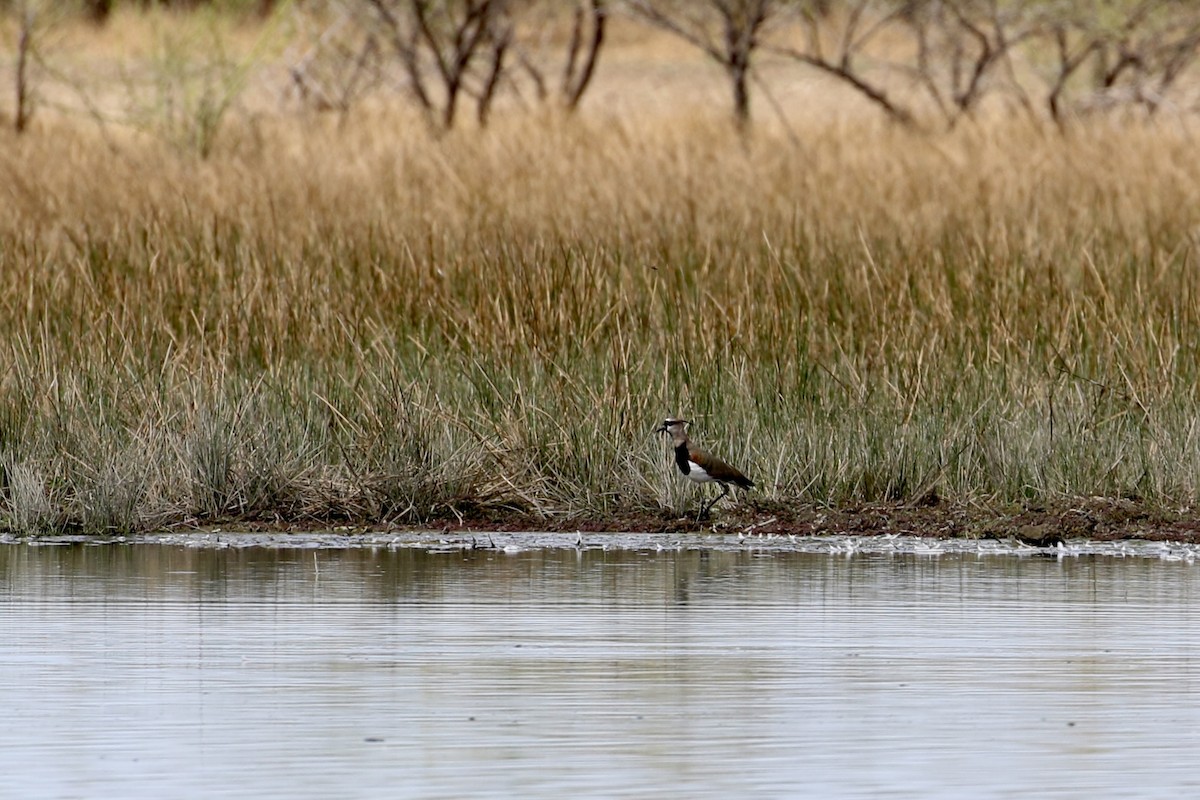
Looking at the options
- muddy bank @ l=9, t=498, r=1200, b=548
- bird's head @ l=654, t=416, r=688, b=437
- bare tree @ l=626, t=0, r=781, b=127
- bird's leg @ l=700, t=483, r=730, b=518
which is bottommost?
muddy bank @ l=9, t=498, r=1200, b=548

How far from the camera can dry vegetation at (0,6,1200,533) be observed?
27.3 feet

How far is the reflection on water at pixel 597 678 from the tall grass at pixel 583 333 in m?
0.96

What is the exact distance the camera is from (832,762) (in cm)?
439

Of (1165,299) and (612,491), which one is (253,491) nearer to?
(612,491)

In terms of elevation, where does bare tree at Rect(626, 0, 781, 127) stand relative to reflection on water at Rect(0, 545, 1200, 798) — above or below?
above

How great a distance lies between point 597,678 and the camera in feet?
17.0

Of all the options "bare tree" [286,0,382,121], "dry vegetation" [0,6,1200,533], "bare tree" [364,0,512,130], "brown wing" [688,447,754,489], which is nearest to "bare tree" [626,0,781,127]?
"bare tree" [364,0,512,130]

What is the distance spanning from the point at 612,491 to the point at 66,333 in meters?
3.34

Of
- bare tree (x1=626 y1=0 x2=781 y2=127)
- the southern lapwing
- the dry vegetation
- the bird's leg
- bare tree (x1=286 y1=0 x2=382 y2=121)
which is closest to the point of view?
the southern lapwing

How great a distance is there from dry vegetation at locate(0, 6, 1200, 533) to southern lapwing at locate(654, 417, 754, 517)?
0.96ft

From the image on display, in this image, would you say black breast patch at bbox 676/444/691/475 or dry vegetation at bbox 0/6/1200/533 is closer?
black breast patch at bbox 676/444/691/475

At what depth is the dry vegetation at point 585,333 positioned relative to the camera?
8.32 m

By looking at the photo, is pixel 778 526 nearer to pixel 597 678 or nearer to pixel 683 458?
pixel 683 458

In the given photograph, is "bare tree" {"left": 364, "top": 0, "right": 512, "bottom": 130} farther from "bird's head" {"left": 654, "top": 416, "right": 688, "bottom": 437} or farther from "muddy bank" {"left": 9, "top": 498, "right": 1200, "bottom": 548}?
"bird's head" {"left": 654, "top": 416, "right": 688, "bottom": 437}
